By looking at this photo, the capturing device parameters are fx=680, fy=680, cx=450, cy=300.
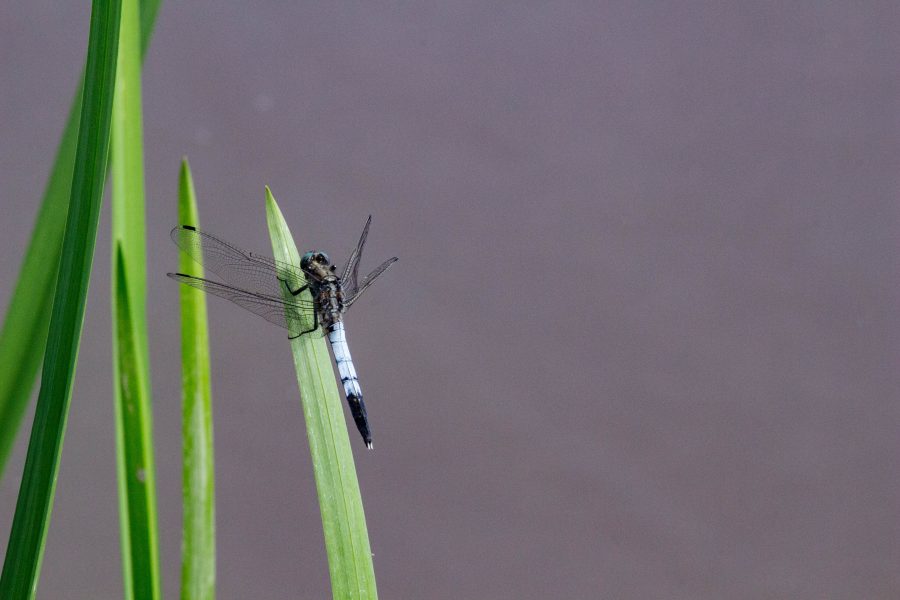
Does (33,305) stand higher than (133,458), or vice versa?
(33,305)

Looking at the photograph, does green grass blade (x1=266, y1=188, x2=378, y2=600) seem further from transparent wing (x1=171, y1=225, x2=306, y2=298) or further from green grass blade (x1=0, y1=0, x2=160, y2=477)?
transparent wing (x1=171, y1=225, x2=306, y2=298)

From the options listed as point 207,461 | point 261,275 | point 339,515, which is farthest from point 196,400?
point 261,275

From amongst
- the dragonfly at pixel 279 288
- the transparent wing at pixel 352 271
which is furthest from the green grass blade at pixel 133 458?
the transparent wing at pixel 352 271

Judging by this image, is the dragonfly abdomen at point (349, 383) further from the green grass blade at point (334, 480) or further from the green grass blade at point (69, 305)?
the green grass blade at point (69, 305)

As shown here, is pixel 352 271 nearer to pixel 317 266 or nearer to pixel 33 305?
pixel 317 266

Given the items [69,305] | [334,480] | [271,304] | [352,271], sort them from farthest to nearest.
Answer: [352,271] → [271,304] → [334,480] → [69,305]

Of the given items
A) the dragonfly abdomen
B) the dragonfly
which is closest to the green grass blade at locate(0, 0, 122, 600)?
the dragonfly

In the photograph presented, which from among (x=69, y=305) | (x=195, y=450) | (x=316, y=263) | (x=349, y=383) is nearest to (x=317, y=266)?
(x=316, y=263)
